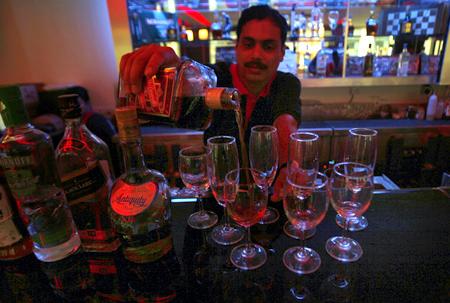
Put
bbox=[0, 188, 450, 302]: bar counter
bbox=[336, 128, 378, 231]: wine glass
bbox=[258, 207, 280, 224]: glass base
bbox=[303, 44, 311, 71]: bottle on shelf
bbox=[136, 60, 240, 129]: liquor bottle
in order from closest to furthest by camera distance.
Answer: bbox=[0, 188, 450, 302]: bar counter
bbox=[136, 60, 240, 129]: liquor bottle
bbox=[258, 207, 280, 224]: glass base
bbox=[336, 128, 378, 231]: wine glass
bbox=[303, 44, 311, 71]: bottle on shelf

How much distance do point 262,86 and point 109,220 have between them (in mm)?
1063

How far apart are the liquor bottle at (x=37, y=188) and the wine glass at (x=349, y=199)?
22.6 inches

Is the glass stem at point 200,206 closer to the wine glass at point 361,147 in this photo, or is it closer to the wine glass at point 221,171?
the wine glass at point 221,171

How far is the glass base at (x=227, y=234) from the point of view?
0.69 m

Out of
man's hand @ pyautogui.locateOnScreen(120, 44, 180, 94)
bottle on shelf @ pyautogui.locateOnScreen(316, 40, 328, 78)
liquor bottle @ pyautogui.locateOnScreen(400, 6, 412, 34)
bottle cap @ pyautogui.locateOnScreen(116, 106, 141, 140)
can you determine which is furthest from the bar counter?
liquor bottle @ pyautogui.locateOnScreen(400, 6, 412, 34)

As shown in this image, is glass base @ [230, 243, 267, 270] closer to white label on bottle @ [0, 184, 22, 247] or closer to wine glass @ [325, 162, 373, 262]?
wine glass @ [325, 162, 373, 262]

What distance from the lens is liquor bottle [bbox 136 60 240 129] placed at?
66 centimetres

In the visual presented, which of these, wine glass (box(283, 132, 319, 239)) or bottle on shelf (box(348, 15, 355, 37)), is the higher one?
bottle on shelf (box(348, 15, 355, 37))

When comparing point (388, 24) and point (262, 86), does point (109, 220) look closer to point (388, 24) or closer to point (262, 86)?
point (262, 86)

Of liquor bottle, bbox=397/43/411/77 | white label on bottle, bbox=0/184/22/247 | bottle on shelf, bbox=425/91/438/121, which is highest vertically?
liquor bottle, bbox=397/43/411/77

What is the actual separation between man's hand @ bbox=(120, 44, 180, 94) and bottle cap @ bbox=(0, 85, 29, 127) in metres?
0.23

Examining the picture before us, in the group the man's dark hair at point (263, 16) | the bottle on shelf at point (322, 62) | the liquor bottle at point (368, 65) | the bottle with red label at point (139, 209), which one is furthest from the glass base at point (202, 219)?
the liquor bottle at point (368, 65)

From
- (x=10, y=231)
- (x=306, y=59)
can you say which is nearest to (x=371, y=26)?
(x=306, y=59)

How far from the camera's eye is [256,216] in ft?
2.07
